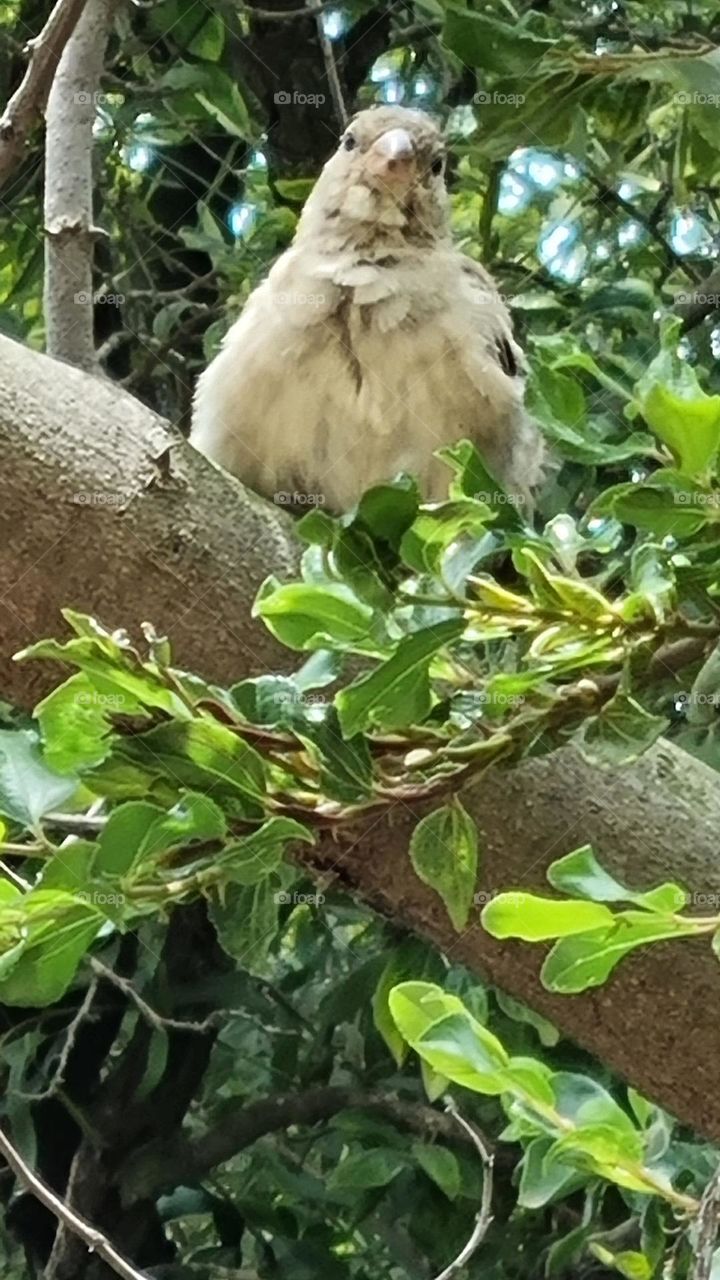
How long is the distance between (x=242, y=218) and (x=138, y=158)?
11cm

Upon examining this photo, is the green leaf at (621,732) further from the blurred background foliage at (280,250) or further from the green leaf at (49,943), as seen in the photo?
the blurred background foliage at (280,250)

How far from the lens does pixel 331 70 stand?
4.60 feet

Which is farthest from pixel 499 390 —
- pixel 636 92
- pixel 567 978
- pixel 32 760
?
pixel 567 978

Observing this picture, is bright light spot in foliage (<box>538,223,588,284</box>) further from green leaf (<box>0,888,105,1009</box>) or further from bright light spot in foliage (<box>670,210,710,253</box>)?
green leaf (<box>0,888,105,1009</box>)

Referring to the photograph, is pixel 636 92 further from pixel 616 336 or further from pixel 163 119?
pixel 163 119

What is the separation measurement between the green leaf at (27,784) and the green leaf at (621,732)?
178mm

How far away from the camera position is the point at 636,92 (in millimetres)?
1063

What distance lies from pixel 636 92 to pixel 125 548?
55 cm

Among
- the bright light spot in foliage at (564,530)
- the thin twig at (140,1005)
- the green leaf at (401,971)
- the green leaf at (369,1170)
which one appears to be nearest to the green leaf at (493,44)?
the bright light spot in foliage at (564,530)

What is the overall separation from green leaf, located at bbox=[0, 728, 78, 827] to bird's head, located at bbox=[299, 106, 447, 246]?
693 mm

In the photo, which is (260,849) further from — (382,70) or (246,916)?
(382,70)

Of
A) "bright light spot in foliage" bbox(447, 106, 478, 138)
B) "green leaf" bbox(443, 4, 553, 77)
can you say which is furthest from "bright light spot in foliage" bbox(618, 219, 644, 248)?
"green leaf" bbox(443, 4, 553, 77)

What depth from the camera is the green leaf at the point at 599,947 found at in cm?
45

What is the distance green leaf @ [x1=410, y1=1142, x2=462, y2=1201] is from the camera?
1179 mm
